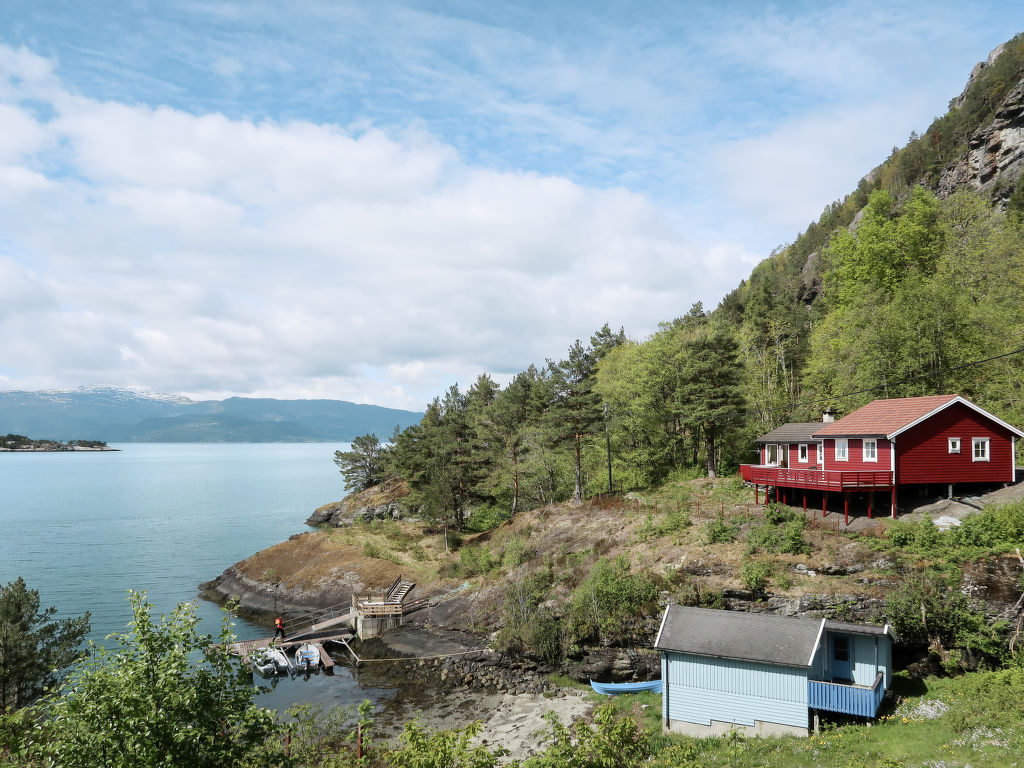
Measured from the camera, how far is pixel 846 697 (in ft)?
70.0

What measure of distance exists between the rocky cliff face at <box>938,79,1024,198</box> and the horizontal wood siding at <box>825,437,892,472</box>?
54609 millimetres

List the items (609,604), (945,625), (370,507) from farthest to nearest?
(370,507) → (609,604) → (945,625)

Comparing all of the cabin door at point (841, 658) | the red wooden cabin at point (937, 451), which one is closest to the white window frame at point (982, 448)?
the red wooden cabin at point (937, 451)

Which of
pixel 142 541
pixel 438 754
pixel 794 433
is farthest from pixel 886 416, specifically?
pixel 142 541

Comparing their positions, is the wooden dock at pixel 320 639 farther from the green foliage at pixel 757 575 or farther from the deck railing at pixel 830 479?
the deck railing at pixel 830 479

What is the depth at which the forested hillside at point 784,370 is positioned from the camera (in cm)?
4181

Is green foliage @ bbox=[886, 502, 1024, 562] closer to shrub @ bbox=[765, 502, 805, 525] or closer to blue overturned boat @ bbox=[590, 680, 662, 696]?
shrub @ bbox=[765, 502, 805, 525]

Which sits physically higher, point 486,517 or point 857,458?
point 857,458

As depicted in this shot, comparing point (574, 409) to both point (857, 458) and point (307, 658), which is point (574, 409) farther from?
point (307, 658)

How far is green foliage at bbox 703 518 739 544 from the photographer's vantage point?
3344 cm

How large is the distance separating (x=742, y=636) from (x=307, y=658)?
1041 inches

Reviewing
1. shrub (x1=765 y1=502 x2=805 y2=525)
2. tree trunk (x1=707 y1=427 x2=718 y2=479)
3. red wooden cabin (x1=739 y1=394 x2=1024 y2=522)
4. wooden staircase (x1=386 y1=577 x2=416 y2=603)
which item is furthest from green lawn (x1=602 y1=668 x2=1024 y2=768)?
wooden staircase (x1=386 y1=577 x2=416 y2=603)

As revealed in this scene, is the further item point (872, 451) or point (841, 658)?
point (872, 451)

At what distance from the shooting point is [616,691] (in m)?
28.0
